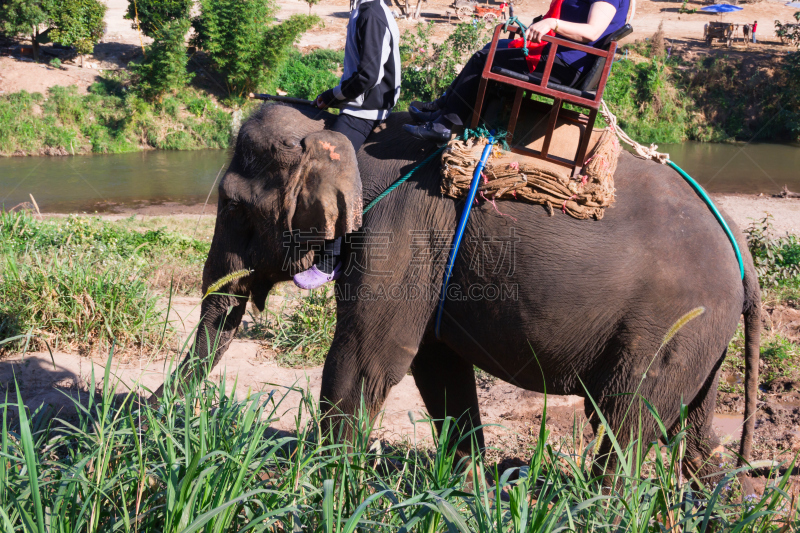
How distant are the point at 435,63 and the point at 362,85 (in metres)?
20.1

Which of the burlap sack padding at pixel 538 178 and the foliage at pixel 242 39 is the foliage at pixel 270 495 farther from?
the foliage at pixel 242 39

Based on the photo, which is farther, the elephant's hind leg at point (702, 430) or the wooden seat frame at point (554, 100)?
the elephant's hind leg at point (702, 430)

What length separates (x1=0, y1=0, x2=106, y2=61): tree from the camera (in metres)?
20.5

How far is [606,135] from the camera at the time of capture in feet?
9.53

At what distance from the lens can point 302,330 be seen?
18.4ft

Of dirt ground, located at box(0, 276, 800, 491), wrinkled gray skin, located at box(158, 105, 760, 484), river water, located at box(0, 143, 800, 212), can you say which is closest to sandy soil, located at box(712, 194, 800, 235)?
river water, located at box(0, 143, 800, 212)

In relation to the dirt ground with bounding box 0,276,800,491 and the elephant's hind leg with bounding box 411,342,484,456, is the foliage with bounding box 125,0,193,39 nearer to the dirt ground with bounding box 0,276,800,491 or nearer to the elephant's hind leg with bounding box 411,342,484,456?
the dirt ground with bounding box 0,276,800,491

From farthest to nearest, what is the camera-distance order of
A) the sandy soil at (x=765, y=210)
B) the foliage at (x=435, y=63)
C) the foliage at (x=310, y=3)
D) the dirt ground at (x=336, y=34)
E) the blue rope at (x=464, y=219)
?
the foliage at (x=310, y=3)
the foliage at (x=435, y=63)
the dirt ground at (x=336, y=34)
the sandy soil at (x=765, y=210)
the blue rope at (x=464, y=219)

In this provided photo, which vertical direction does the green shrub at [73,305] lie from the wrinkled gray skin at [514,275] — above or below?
below

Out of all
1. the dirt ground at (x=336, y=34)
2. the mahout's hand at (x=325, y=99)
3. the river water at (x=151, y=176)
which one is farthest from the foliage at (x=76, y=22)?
the mahout's hand at (x=325, y=99)

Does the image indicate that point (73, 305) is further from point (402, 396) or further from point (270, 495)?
point (270, 495)

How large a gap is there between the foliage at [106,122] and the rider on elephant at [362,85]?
1839 centimetres

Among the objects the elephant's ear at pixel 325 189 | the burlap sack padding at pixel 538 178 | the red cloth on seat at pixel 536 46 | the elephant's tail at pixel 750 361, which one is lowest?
the elephant's tail at pixel 750 361

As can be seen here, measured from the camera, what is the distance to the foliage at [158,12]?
2214 centimetres
